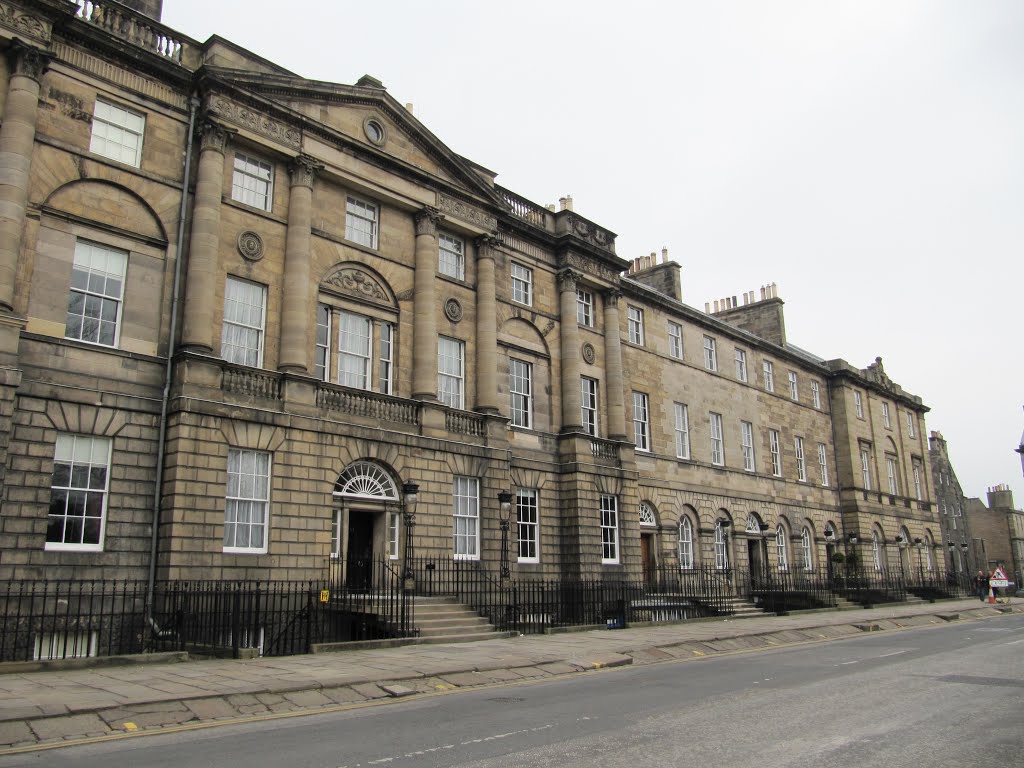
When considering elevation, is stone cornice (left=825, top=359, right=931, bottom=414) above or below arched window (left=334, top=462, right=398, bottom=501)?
above

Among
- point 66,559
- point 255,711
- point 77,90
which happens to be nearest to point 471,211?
point 77,90

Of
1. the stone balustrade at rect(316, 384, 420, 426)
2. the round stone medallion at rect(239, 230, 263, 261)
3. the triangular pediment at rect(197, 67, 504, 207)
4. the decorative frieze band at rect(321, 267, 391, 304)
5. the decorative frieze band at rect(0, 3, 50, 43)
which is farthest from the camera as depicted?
the decorative frieze band at rect(321, 267, 391, 304)

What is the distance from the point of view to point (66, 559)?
15609 millimetres

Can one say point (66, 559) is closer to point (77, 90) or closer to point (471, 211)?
point (77, 90)

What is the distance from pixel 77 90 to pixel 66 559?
9.84m

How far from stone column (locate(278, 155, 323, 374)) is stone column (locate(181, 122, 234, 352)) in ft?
6.05

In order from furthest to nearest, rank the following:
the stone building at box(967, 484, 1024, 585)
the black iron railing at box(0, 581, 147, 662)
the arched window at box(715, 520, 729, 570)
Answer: the stone building at box(967, 484, 1024, 585)
the arched window at box(715, 520, 729, 570)
the black iron railing at box(0, 581, 147, 662)

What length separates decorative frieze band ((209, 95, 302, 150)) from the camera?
19.4 metres

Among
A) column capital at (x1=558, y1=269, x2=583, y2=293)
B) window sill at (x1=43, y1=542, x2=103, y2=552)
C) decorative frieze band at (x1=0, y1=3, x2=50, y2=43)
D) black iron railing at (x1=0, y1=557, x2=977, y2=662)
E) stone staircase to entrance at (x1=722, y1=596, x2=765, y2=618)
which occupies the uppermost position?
decorative frieze band at (x1=0, y1=3, x2=50, y2=43)

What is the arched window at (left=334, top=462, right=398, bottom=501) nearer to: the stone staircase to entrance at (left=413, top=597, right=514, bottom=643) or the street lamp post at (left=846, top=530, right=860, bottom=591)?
the stone staircase to entrance at (left=413, top=597, right=514, bottom=643)

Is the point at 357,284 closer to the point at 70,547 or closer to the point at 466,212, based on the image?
the point at 466,212

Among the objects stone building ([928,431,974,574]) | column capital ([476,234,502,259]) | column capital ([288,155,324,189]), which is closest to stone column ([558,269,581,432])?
column capital ([476,234,502,259])

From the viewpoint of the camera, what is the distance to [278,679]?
1144 cm

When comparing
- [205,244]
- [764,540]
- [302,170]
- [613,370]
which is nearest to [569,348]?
[613,370]
